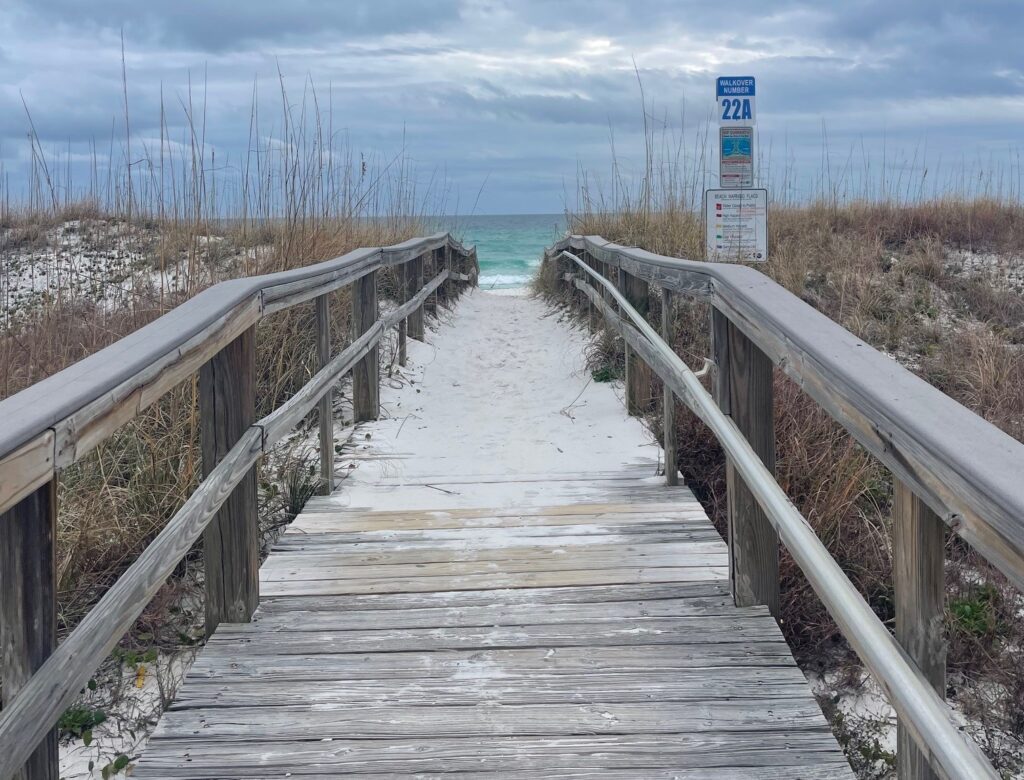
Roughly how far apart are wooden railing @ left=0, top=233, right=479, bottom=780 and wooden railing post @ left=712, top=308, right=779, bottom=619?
1395mm

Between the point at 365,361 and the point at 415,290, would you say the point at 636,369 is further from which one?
the point at 415,290

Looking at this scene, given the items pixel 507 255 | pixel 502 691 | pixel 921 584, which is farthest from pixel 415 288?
pixel 507 255

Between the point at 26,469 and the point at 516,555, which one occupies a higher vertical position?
the point at 26,469

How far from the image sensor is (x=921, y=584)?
4.76 feet

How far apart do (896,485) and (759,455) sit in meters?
1.19

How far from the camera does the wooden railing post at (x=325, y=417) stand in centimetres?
405

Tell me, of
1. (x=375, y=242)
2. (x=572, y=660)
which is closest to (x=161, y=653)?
(x=572, y=660)

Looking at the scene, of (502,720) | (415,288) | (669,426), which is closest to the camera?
(502,720)

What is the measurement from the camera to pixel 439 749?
2.05 metres

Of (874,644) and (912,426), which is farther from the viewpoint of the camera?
(874,644)

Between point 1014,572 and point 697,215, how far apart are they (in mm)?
7451

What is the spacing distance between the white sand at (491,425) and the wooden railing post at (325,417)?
0.34ft

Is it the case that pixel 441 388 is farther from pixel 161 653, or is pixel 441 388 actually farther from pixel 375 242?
pixel 161 653

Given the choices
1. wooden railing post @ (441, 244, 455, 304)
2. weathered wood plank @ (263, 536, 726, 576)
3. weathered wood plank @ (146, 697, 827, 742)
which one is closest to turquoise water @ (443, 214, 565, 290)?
wooden railing post @ (441, 244, 455, 304)
